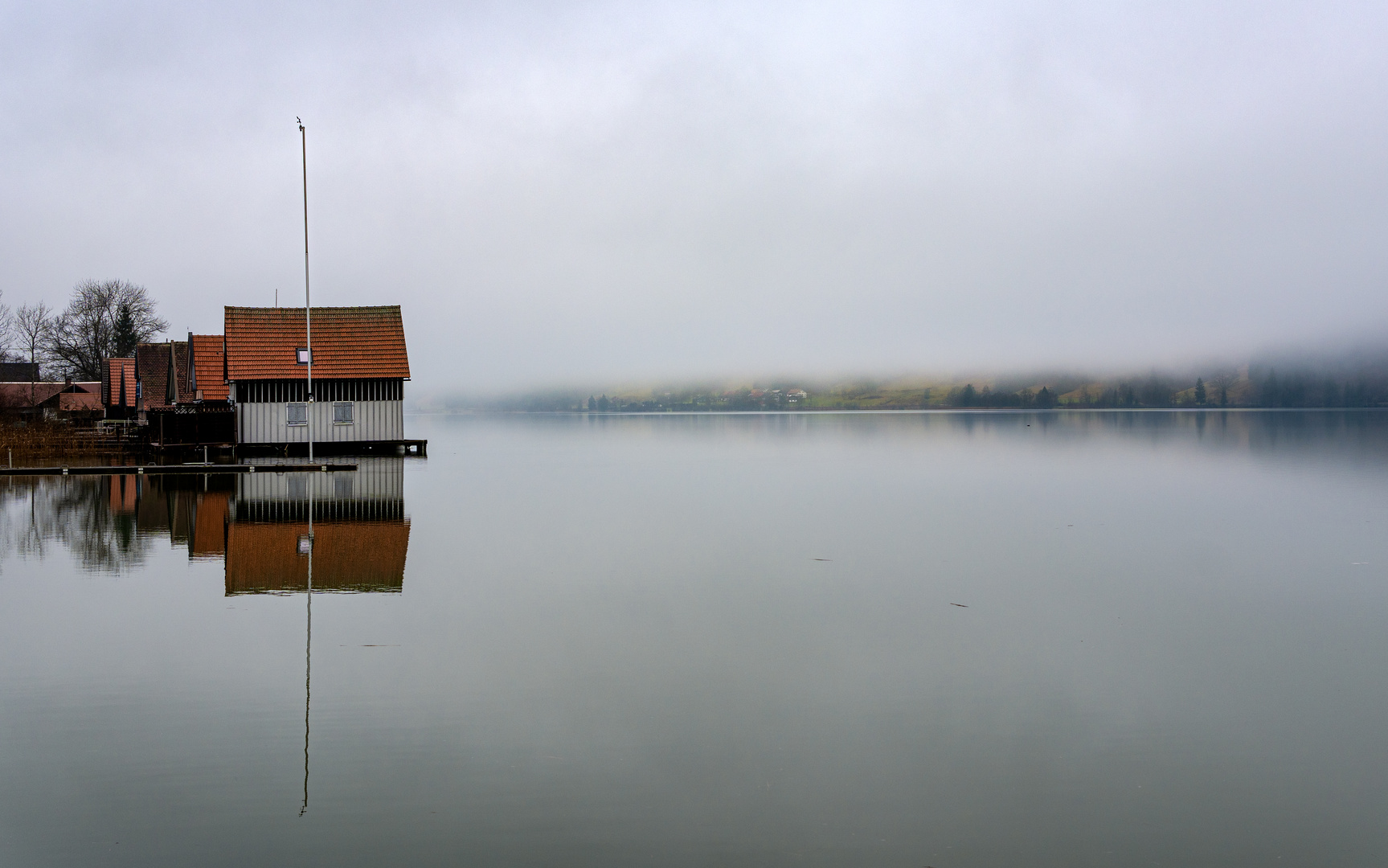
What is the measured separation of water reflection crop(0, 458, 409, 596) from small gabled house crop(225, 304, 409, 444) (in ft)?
36.8

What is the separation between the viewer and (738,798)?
6.05m

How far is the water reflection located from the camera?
44.9 feet

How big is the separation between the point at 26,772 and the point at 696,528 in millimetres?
13546

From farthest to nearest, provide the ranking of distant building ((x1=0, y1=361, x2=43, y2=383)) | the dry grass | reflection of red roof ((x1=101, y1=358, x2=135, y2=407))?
distant building ((x1=0, y1=361, x2=43, y2=383))
reflection of red roof ((x1=101, y1=358, x2=135, y2=407))
the dry grass

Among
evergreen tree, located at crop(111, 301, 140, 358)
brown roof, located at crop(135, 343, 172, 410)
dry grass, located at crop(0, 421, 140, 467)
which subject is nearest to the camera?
dry grass, located at crop(0, 421, 140, 467)

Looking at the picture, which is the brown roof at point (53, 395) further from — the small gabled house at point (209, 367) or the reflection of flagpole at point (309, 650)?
the reflection of flagpole at point (309, 650)

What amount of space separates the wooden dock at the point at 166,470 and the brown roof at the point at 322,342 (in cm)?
929

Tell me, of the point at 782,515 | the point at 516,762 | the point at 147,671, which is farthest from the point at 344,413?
the point at 516,762

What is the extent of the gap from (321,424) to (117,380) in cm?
3504

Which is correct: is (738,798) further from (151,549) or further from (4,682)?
(151,549)

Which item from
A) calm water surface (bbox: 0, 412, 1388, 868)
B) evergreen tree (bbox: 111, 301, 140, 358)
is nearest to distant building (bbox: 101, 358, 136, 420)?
evergreen tree (bbox: 111, 301, 140, 358)

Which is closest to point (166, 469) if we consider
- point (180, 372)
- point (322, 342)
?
point (322, 342)

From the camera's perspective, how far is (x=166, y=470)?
30.0m

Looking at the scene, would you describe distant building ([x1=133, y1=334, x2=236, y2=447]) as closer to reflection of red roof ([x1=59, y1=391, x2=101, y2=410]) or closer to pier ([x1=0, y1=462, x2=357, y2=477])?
pier ([x1=0, y1=462, x2=357, y2=477])
